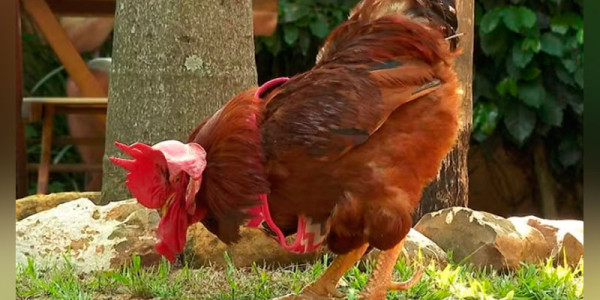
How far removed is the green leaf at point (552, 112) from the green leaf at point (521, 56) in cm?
41

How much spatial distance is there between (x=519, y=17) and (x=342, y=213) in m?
4.72

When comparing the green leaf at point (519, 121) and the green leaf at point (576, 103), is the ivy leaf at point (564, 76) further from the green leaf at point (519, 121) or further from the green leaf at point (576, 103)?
the green leaf at point (519, 121)

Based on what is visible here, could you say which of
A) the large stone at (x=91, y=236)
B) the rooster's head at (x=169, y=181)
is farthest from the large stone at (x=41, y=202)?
the rooster's head at (x=169, y=181)

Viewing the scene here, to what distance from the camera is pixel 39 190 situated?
20.4ft

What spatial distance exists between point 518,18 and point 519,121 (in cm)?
86

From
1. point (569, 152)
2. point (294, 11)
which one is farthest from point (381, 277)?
point (569, 152)

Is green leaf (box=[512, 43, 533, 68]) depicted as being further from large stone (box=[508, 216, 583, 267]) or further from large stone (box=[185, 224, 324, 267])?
large stone (box=[185, 224, 324, 267])

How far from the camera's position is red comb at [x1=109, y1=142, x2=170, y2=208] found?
2514 millimetres

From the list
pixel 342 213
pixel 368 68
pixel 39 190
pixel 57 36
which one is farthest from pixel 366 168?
pixel 39 190

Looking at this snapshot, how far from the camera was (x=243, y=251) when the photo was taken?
144 inches

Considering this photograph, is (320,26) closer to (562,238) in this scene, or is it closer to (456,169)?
(456,169)

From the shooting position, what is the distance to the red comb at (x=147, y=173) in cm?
251

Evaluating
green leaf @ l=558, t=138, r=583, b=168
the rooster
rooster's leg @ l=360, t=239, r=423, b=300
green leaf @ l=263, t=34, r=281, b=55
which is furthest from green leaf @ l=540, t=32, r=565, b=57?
rooster's leg @ l=360, t=239, r=423, b=300

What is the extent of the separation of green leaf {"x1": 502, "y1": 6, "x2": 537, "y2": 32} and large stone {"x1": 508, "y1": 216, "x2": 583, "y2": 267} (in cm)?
269
